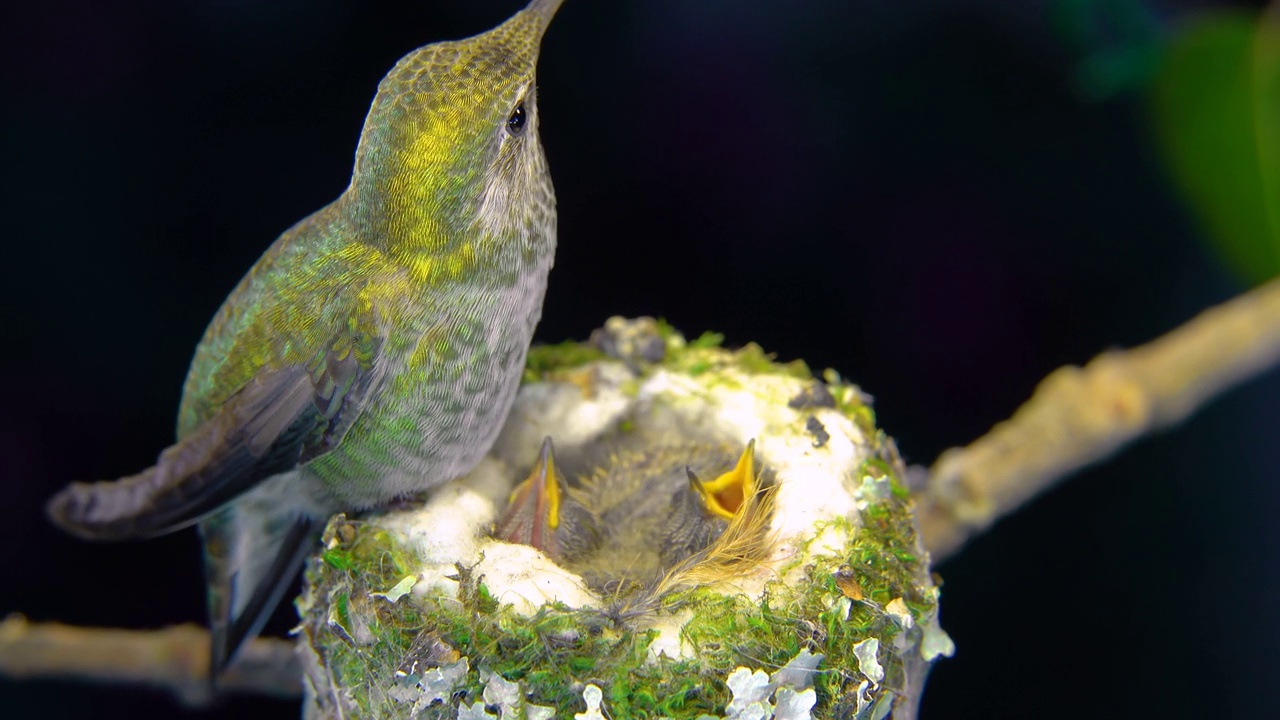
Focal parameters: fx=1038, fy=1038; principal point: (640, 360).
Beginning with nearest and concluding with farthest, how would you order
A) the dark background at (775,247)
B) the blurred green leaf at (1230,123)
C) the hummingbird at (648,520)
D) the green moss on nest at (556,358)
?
1. the hummingbird at (648,520)
2. the green moss on nest at (556,358)
3. the dark background at (775,247)
4. the blurred green leaf at (1230,123)

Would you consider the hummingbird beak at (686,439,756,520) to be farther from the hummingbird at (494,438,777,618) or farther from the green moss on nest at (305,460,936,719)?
the green moss on nest at (305,460,936,719)

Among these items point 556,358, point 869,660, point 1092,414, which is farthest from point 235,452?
point 1092,414

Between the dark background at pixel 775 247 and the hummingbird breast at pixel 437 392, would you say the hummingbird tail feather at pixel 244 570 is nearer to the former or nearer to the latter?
the hummingbird breast at pixel 437 392

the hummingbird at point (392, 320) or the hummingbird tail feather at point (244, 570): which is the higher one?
the hummingbird at point (392, 320)

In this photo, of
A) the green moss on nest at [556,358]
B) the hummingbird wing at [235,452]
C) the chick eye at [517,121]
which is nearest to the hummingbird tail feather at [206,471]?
the hummingbird wing at [235,452]

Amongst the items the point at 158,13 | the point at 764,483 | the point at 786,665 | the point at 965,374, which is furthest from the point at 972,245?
the point at 158,13

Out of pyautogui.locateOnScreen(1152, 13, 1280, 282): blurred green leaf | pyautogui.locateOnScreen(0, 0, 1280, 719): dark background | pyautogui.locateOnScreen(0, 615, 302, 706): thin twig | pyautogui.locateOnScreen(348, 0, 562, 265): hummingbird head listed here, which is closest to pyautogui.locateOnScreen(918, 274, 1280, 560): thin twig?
pyautogui.locateOnScreen(1152, 13, 1280, 282): blurred green leaf

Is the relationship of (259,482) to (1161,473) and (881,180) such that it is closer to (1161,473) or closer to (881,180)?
(881,180)
